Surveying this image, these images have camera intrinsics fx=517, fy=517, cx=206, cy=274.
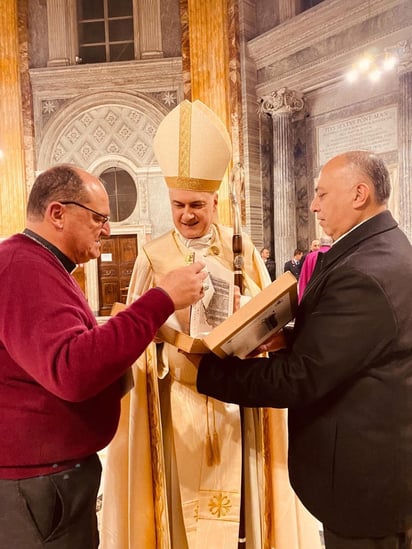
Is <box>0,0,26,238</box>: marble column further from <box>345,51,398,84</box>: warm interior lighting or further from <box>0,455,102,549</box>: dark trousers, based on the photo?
<box>0,455,102,549</box>: dark trousers

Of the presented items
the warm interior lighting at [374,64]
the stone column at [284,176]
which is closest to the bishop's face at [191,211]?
the warm interior lighting at [374,64]

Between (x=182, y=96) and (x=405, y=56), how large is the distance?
5303 millimetres

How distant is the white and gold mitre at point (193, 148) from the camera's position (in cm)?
224

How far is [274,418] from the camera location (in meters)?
2.34

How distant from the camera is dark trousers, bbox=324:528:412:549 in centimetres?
156

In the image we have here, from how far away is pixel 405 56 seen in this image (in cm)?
796

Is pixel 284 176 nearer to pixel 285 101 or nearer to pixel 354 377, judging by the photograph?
pixel 285 101

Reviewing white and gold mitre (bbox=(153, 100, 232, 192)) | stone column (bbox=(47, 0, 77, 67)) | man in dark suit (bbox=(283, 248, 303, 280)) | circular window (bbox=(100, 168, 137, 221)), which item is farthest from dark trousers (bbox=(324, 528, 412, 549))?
stone column (bbox=(47, 0, 77, 67))

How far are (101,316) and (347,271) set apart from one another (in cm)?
1082

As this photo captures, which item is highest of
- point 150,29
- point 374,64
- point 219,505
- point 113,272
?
point 150,29

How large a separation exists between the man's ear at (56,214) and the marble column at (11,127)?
10786 millimetres

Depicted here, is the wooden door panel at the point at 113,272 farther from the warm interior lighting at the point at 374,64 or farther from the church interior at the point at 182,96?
the warm interior lighting at the point at 374,64

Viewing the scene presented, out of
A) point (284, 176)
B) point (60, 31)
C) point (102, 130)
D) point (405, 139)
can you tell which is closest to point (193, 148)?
point (405, 139)

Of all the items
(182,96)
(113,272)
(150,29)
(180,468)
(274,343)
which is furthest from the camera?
(113,272)
